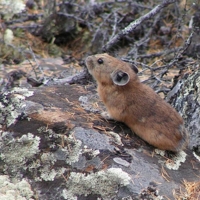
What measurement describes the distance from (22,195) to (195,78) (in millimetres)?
2988

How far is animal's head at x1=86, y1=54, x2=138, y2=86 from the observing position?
19.1 ft

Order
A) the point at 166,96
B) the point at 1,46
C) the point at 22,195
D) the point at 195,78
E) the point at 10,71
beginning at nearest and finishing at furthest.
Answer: the point at 22,195
the point at 195,78
the point at 166,96
the point at 10,71
the point at 1,46

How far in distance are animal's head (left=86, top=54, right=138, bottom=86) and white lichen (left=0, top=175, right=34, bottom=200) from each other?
73.6 inches

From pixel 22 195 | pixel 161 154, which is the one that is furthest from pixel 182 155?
pixel 22 195

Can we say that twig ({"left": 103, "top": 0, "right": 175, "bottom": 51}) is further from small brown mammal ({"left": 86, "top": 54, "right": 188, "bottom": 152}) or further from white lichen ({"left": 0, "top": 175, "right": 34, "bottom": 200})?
white lichen ({"left": 0, "top": 175, "right": 34, "bottom": 200})

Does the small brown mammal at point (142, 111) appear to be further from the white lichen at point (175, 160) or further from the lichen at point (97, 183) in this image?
the lichen at point (97, 183)

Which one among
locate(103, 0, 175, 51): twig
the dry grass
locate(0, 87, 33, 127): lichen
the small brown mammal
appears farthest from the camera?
locate(103, 0, 175, 51): twig

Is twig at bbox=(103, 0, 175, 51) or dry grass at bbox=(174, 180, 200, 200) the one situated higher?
twig at bbox=(103, 0, 175, 51)

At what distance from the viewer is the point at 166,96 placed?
6.81 meters

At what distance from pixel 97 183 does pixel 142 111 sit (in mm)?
1294

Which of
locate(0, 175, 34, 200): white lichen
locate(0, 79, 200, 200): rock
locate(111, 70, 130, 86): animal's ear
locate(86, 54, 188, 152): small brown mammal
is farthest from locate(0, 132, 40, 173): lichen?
locate(111, 70, 130, 86): animal's ear

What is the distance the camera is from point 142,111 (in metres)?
5.56

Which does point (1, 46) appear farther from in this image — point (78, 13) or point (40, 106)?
point (40, 106)

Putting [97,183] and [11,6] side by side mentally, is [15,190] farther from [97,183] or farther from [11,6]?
[11,6]
